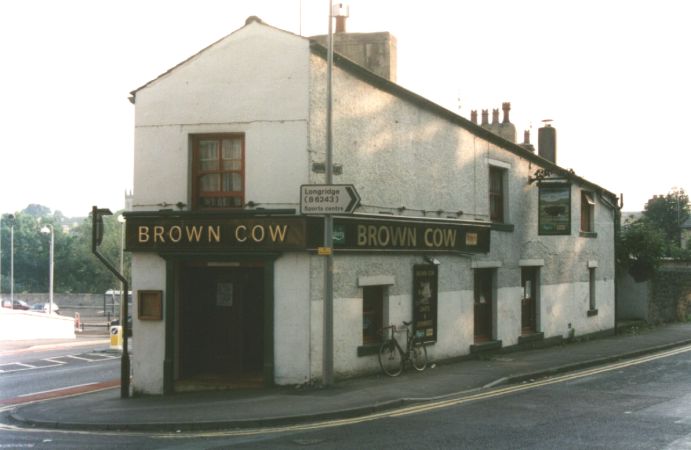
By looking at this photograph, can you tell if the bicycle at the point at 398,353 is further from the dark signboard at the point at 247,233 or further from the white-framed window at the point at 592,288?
the white-framed window at the point at 592,288

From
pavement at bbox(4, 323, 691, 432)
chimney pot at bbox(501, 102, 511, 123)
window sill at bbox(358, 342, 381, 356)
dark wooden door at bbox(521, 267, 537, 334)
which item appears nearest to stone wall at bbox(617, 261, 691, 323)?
chimney pot at bbox(501, 102, 511, 123)

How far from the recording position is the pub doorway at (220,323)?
16.1 meters

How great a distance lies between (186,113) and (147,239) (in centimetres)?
281

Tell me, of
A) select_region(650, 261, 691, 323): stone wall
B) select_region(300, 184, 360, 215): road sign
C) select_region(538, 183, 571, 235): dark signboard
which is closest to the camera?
select_region(300, 184, 360, 215): road sign

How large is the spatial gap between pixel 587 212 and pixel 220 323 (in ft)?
57.1

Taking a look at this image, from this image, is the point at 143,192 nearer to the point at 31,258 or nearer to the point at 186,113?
the point at 186,113

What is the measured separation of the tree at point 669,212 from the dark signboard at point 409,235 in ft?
265

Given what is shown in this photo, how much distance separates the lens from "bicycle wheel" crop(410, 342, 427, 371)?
58.0 feet

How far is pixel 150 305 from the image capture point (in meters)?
16.1

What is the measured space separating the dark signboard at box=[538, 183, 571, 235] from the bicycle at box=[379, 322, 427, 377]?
23.8 feet

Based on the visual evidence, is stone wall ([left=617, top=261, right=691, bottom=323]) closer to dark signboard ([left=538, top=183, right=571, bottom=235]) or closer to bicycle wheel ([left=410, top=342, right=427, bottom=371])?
dark signboard ([left=538, top=183, right=571, bottom=235])

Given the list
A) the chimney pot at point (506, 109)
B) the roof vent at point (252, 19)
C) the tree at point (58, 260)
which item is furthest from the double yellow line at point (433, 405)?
the tree at point (58, 260)

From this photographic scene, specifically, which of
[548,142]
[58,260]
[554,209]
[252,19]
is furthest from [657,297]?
[58,260]

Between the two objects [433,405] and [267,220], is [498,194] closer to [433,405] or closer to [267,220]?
[267,220]
